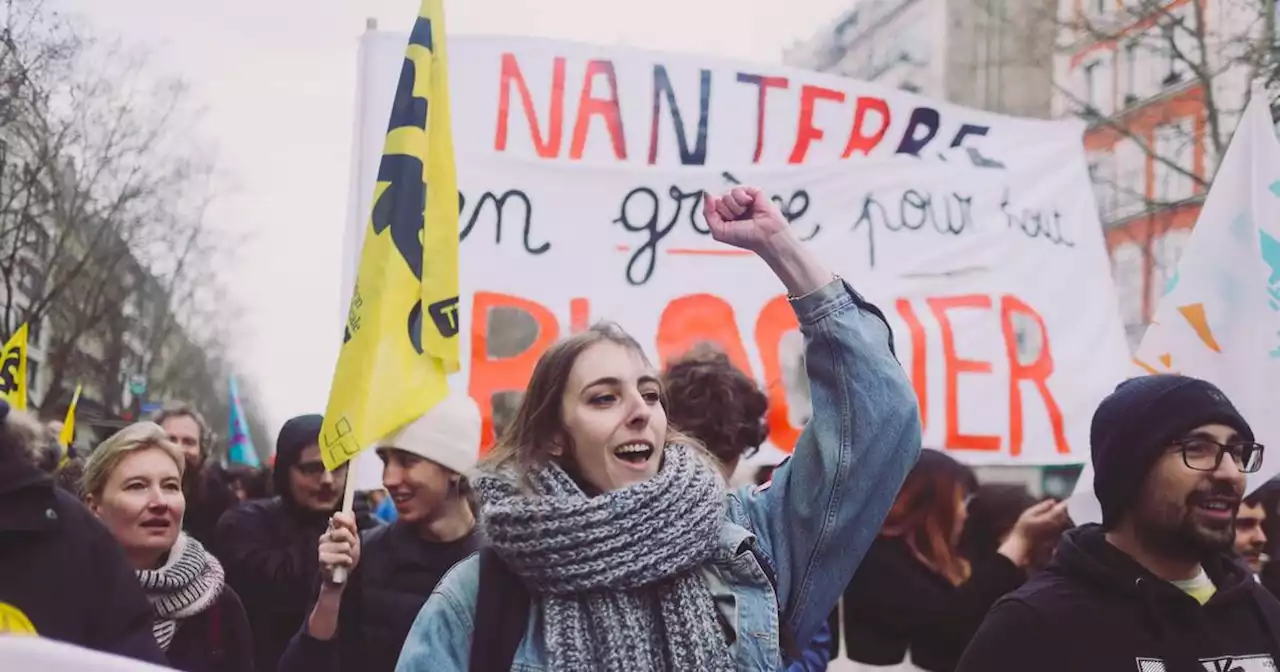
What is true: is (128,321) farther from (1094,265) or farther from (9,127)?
(1094,265)

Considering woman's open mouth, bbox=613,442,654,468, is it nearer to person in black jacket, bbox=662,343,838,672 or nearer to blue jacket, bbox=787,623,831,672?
blue jacket, bbox=787,623,831,672

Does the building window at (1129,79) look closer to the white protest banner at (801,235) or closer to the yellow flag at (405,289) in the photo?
the white protest banner at (801,235)

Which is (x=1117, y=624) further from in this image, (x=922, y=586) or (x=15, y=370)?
(x=15, y=370)

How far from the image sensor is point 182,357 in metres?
36.7

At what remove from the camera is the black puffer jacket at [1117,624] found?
8.61 feet

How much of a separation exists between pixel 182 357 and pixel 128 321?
43.9ft

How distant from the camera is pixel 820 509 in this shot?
2.16 m

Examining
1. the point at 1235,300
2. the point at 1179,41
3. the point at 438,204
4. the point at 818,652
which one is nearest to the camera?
the point at 818,652

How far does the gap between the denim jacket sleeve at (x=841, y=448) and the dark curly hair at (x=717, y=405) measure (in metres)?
1.30

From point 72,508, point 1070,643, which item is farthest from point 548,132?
point 1070,643

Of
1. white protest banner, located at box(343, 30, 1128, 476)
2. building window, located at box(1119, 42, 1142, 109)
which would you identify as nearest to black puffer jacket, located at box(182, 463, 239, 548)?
white protest banner, located at box(343, 30, 1128, 476)

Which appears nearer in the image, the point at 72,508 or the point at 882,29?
the point at 72,508

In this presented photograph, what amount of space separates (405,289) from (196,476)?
262 centimetres

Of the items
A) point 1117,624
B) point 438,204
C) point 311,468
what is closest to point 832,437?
point 1117,624
